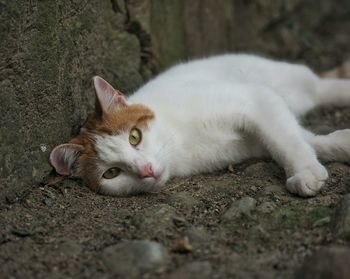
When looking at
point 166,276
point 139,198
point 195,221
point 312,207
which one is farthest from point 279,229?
point 139,198

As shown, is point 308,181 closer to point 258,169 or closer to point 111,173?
point 258,169

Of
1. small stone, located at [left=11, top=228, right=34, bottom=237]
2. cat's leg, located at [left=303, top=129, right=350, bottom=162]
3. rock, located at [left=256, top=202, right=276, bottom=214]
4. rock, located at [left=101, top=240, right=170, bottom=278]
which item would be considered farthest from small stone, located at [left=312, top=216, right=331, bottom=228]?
small stone, located at [left=11, top=228, right=34, bottom=237]

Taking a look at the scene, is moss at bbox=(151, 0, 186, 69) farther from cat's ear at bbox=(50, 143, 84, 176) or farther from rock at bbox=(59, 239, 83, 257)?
rock at bbox=(59, 239, 83, 257)

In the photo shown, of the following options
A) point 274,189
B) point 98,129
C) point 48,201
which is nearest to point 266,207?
point 274,189

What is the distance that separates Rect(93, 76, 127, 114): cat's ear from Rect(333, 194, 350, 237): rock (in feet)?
4.79

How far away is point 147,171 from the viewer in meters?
3.00

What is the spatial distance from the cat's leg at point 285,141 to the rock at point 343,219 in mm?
305

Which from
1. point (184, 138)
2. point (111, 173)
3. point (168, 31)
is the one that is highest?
point (168, 31)

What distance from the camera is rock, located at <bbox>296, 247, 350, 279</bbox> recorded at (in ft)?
6.40

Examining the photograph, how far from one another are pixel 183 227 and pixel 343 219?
0.75 metres

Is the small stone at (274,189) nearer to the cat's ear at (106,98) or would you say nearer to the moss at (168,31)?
the cat's ear at (106,98)

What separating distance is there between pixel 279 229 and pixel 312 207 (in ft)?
0.86

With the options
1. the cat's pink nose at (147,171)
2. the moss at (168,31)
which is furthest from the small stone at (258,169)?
the moss at (168,31)

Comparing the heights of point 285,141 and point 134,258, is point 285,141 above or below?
above
